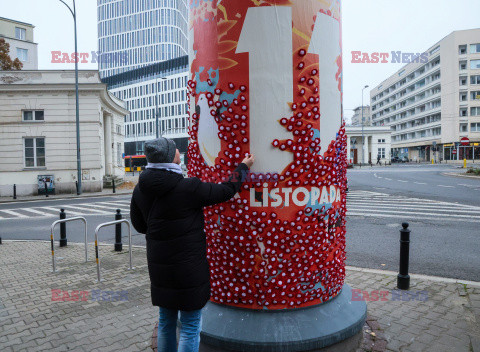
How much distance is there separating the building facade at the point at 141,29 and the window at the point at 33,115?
76519 millimetres

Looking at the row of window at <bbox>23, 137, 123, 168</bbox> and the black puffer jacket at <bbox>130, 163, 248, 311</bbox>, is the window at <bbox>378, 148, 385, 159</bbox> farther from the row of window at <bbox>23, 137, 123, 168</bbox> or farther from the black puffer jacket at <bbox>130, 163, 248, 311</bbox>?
the black puffer jacket at <bbox>130, 163, 248, 311</bbox>

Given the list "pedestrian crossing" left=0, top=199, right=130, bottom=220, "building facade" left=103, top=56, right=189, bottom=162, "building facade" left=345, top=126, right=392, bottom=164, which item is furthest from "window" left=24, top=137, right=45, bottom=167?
"building facade" left=103, top=56, right=189, bottom=162

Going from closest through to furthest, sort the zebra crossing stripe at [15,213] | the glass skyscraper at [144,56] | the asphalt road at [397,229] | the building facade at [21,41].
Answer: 1. the asphalt road at [397,229]
2. the zebra crossing stripe at [15,213]
3. the building facade at [21,41]
4. the glass skyscraper at [144,56]

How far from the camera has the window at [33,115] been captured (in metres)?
23.5

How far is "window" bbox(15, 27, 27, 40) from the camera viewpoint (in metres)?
52.0

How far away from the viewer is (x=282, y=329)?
3252 mm

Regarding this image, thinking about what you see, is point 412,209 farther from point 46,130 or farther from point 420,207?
point 46,130

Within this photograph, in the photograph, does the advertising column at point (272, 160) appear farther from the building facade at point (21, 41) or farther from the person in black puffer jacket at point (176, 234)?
the building facade at point (21, 41)

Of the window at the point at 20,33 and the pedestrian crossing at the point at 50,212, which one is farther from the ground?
the window at the point at 20,33

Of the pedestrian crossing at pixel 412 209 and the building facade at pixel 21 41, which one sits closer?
the pedestrian crossing at pixel 412 209

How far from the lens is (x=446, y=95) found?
70.5 metres

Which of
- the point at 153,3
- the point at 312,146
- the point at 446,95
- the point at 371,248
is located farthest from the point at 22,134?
the point at 153,3

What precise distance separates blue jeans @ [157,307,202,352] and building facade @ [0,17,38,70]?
188 feet

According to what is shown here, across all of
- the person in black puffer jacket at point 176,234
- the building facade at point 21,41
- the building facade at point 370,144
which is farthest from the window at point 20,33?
the person in black puffer jacket at point 176,234
